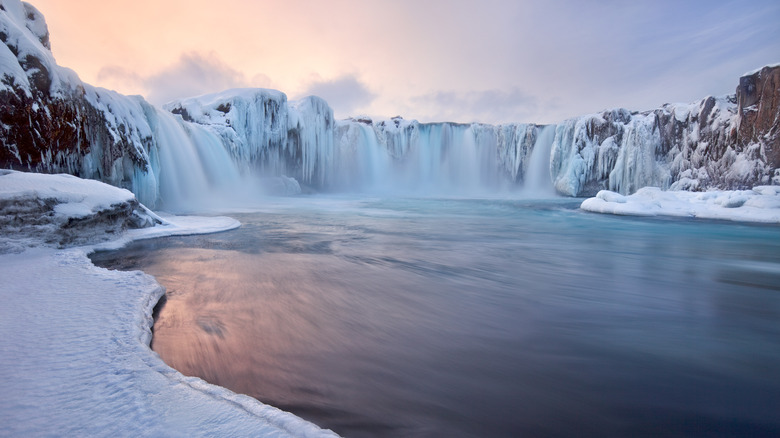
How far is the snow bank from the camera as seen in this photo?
11594 millimetres

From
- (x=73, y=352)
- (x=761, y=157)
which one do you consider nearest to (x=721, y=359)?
(x=73, y=352)

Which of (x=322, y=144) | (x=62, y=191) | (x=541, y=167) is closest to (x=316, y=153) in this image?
(x=322, y=144)

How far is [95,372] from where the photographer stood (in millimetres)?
1640

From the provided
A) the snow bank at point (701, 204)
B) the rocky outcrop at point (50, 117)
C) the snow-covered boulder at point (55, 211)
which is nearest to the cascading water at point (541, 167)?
the snow bank at point (701, 204)

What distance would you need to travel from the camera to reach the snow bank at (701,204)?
11.6m

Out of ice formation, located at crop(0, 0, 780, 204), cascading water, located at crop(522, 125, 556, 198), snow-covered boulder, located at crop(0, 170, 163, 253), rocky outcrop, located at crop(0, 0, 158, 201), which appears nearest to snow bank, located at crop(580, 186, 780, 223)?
ice formation, located at crop(0, 0, 780, 204)

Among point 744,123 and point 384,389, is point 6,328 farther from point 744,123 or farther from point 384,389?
point 744,123

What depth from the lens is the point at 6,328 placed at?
1978 mm

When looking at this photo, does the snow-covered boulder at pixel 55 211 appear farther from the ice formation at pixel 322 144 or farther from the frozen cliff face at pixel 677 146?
the frozen cliff face at pixel 677 146

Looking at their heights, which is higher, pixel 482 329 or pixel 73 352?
pixel 73 352

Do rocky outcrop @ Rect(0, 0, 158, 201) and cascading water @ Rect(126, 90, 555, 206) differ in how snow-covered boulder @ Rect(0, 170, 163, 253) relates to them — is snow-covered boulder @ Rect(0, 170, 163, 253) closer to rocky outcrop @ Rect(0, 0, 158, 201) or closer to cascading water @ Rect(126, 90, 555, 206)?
rocky outcrop @ Rect(0, 0, 158, 201)

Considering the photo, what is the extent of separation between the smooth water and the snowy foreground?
0.72 feet

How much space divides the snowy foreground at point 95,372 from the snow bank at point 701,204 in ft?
48.2

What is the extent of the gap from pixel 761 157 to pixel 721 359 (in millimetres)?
18353
